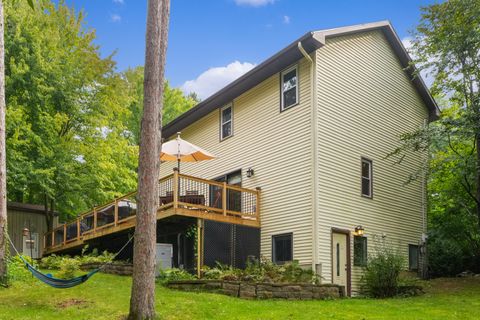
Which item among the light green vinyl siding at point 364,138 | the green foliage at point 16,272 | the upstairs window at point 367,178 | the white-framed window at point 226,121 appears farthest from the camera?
the white-framed window at point 226,121

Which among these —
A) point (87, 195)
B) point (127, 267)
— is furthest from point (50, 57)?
point (127, 267)

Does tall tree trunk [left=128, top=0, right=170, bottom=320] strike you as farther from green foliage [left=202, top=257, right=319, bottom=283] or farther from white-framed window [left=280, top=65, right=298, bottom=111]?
white-framed window [left=280, top=65, right=298, bottom=111]

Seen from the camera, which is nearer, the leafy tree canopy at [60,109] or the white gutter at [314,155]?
the white gutter at [314,155]

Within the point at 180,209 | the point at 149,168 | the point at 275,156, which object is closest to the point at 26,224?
the point at 180,209

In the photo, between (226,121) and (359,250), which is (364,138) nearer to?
(359,250)

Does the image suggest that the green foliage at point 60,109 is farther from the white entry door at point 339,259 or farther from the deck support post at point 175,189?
the white entry door at point 339,259

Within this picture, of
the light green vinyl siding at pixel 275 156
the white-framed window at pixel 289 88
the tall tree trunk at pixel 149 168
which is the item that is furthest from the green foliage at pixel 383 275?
the tall tree trunk at pixel 149 168

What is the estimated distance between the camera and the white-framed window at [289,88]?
46.8 ft

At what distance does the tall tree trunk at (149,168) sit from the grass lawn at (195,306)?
1.75 ft

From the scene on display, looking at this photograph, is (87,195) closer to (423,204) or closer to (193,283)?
(193,283)

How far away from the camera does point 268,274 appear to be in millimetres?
12000

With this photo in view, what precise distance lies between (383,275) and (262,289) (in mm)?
3332

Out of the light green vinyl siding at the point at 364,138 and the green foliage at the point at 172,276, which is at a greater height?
the light green vinyl siding at the point at 364,138

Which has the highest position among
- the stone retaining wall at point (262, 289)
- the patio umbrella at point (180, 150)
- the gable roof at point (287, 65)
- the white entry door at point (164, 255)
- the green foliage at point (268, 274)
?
the gable roof at point (287, 65)
